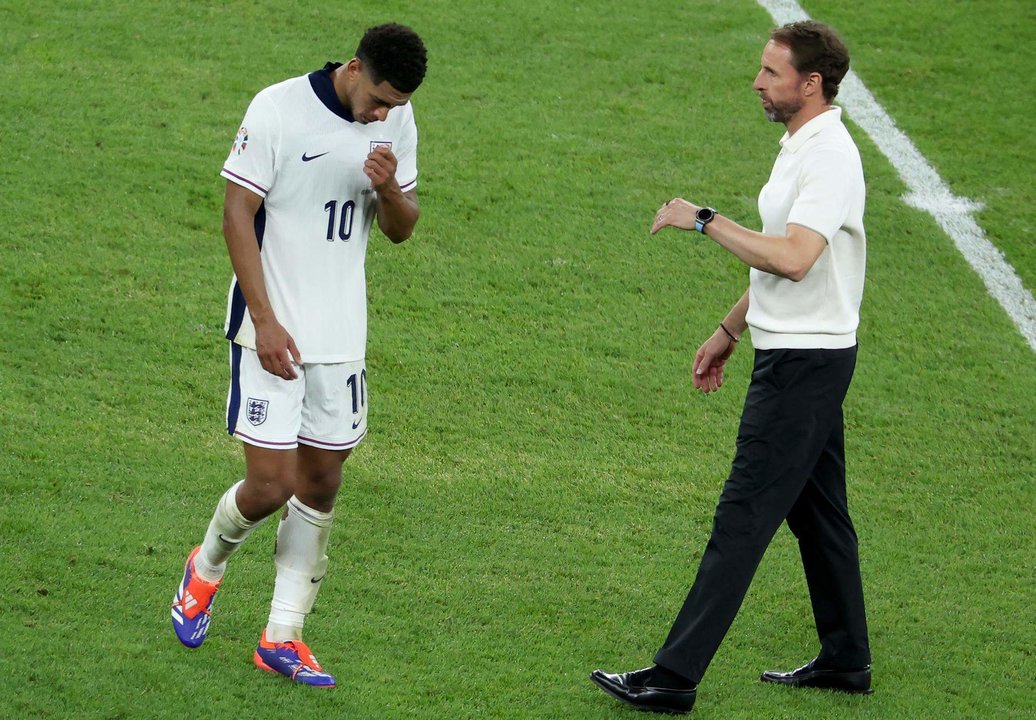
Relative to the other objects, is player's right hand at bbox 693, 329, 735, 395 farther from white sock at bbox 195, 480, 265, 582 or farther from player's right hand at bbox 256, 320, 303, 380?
white sock at bbox 195, 480, 265, 582

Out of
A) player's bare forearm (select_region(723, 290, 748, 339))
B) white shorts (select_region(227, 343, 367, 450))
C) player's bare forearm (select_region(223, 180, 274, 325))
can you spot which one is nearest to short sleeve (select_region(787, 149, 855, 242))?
player's bare forearm (select_region(723, 290, 748, 339))

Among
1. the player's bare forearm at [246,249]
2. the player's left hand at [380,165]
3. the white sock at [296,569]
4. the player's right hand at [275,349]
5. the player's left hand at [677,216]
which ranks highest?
the player's left hand at [380,165]

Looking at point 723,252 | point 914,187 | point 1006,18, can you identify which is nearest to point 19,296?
point 723,252

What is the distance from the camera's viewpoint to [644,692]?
13.7 ft

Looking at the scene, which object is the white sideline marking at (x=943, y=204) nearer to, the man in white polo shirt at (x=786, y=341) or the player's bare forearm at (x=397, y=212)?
the man in white polo shirt at (x=786, y=341)

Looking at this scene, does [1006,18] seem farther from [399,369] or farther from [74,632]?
[74,632]

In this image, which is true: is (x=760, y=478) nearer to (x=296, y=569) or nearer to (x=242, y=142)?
(x=296, y=569)

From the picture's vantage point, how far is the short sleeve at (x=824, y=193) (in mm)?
3926

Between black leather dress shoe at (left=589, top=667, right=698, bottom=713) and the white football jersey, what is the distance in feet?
→ 4.13

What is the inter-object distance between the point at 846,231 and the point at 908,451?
2.42m

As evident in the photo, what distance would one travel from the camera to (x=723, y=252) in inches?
309

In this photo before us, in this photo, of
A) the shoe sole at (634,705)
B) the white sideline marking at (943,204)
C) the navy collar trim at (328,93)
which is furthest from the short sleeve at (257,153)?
the white sideline marking at (943,204)

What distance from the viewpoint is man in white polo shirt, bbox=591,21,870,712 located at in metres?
4.00

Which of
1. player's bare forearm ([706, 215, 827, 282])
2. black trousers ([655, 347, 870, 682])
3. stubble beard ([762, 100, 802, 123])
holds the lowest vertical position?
black trousers ([655, 347, 870, 682])
